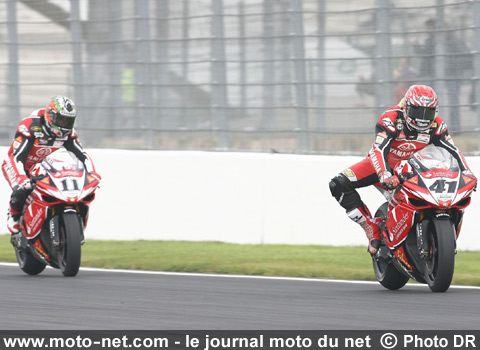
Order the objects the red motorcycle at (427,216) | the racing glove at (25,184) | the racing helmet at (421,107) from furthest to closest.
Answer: the racing glove at (25,184) < the racing helmet at (421,107) < the red motorcycle at (427,216)

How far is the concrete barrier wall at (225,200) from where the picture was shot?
12750mm

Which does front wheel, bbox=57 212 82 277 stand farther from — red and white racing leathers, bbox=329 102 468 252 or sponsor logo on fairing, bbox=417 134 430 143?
sponsor logo on fairing, bbox=417 134 430 143

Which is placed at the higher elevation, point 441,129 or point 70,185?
point 441,129

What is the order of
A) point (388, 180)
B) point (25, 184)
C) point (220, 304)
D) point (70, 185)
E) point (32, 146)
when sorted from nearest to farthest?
point (220, 304) → point (388, 180) → point (70, 185) → point (25, 184) → point (32, 146)

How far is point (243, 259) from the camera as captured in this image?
37.9ft

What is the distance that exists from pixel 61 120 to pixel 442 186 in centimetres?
400

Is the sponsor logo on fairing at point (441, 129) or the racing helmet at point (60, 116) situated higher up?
the racing helmet at point (60, 116)

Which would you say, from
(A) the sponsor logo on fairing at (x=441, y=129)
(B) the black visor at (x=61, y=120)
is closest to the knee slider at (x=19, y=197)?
(B) the black visor at (x=61, y=120)

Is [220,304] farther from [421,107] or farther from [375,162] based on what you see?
[421,107]

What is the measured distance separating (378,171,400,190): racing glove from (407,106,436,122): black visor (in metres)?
0.52

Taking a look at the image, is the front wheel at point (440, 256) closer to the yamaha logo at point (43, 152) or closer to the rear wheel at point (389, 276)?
the rear wheel at point (389, 276)

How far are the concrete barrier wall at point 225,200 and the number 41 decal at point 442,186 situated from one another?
3.47 meters

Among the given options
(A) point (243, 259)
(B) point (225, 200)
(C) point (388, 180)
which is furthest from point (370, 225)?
(B) point (225, 200)

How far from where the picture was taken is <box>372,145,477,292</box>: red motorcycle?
27.5 feet
